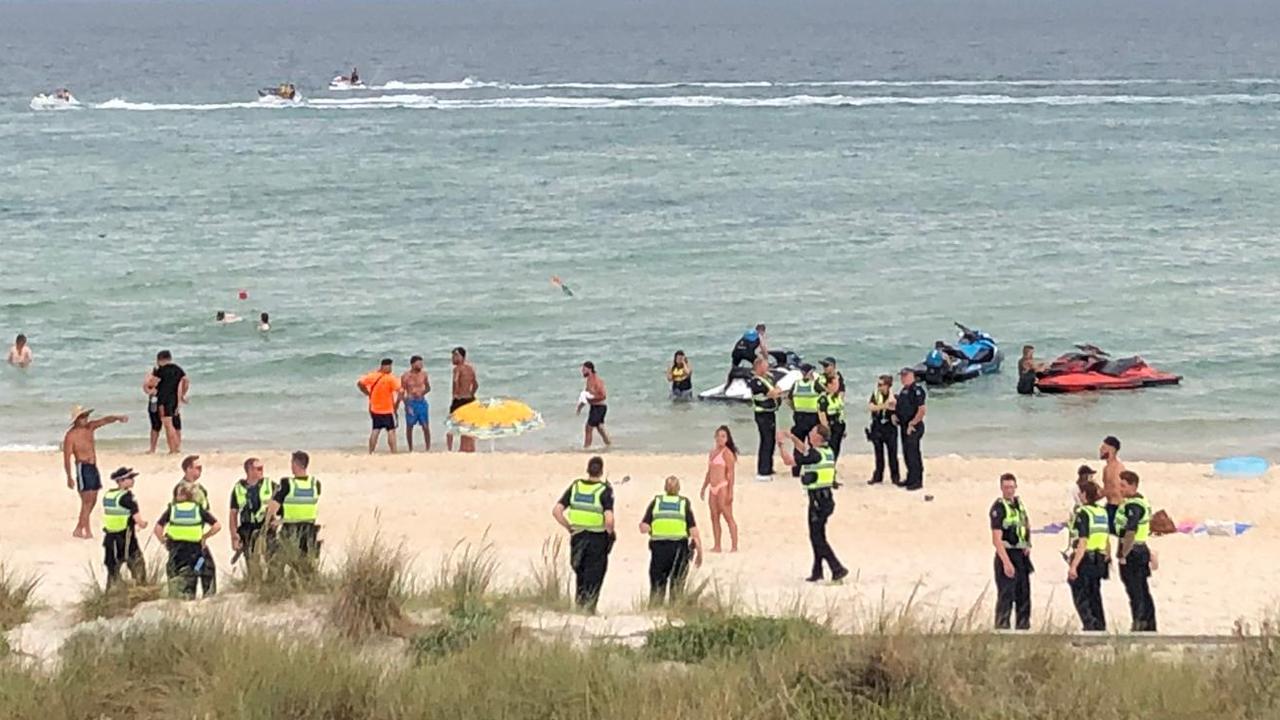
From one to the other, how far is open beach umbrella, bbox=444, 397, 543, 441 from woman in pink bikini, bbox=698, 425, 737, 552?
518 centimetres

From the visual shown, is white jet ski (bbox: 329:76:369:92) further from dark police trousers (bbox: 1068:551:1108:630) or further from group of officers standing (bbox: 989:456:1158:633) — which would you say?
dark police trousers (bbox: 1068:551:1108:630)

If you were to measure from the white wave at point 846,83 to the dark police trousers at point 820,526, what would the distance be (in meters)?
76.4

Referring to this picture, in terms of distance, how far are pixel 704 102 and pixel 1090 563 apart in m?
69.7

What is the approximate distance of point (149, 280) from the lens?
36000 mm

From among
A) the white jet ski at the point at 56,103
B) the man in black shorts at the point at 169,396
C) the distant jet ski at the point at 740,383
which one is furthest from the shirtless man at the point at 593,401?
the white jet ski at the point at 56,103

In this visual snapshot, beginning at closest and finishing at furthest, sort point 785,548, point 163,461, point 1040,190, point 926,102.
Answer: point 785,548, point 163,461, point 1040,190, point 926,102

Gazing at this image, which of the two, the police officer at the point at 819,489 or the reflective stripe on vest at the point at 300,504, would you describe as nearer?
the reflective stripe on vest at the point at 300,504

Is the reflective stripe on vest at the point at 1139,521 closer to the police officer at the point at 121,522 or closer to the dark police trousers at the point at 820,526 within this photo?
the dark police trousers at the point at 820,526

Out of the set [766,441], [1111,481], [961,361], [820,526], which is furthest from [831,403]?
[961,361]

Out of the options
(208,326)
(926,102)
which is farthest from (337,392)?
(926,102)

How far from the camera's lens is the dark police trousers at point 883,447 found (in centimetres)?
1864

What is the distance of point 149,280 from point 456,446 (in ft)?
51.1

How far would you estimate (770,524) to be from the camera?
1725 centimetres

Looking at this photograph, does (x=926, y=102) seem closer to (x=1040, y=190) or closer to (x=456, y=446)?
(x=1040, y=190)
